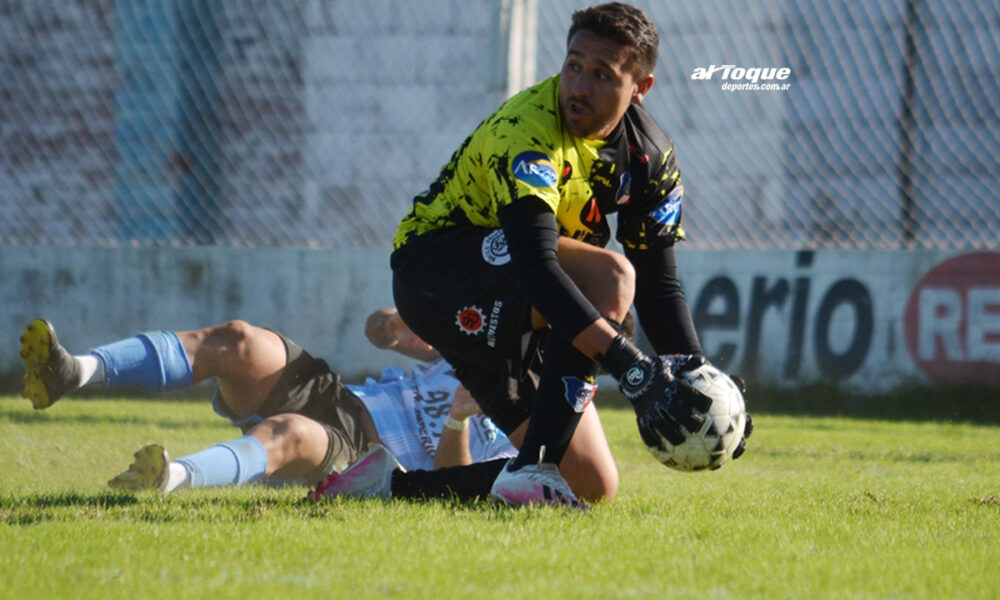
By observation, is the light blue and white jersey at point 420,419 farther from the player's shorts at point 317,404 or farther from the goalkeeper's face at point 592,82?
the goalkeeper's face at point 592,82

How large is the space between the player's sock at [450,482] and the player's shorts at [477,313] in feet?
0.53

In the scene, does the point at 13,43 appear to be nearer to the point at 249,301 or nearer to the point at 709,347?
the point at 249,301

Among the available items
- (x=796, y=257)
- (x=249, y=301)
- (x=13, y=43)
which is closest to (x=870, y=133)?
(x=796, y=257)

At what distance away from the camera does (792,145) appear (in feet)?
27.0

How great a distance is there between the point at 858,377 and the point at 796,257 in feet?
2.82

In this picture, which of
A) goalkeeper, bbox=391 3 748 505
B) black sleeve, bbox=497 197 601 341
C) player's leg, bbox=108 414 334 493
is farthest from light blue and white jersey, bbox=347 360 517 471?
black sleeve, bbox=497 197 601 341

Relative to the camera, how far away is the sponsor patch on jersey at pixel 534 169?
3.12 m

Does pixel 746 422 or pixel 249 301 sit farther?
pixel 249 301

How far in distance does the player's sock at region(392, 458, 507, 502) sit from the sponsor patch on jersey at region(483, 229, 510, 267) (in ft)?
2.14

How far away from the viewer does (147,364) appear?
4176 mm

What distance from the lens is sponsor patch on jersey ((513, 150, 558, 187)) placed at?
312 cm

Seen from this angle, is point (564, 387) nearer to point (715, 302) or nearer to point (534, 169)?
point (534, 169)

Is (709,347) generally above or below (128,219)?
below

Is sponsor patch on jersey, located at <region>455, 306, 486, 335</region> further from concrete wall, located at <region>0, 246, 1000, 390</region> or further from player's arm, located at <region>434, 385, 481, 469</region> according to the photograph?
concrete wall, located at <region>0, 246, 1000, 390</region>
